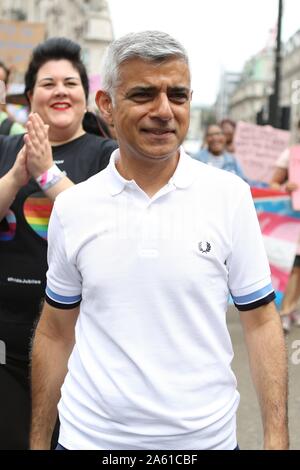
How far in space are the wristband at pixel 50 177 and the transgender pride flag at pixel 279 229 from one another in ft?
15.1

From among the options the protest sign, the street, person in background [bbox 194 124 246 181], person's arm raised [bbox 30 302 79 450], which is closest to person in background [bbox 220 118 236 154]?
person in background [bbox 194 124 246 181]

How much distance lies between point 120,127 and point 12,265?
1013 mm

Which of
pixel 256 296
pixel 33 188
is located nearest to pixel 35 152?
pixel 33 188

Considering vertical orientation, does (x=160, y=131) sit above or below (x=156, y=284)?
above

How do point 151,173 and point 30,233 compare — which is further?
point 30,233

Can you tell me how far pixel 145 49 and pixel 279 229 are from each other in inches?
214

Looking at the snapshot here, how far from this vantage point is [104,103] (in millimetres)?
1992

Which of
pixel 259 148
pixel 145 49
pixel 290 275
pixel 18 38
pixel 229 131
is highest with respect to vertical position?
pixel 145 49

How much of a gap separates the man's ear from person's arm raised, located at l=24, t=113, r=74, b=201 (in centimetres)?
61

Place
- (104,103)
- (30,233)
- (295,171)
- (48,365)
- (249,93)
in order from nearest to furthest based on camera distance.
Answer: (104,103) → (48,365) → (30,233) → (295,171) → (249,93)

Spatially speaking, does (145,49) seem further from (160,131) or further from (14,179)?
(14,179)

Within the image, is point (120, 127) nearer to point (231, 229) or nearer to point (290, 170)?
point (231, 229)

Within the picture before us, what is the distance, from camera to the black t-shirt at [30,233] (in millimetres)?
2707

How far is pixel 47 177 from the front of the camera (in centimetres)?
260
